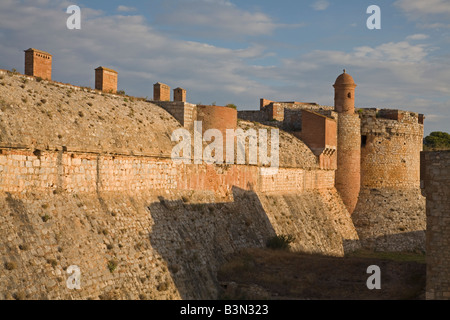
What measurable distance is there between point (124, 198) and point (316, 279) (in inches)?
309

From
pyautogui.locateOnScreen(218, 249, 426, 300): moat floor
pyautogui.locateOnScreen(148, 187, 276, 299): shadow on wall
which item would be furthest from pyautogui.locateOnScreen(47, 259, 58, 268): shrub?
pyautogui.locateOnScreen(218, 249, 426, 300): moat floor

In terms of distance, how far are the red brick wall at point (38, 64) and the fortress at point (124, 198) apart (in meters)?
0.06

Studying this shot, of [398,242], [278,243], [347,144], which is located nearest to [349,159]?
[347,144]

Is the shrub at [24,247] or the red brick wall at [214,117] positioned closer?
the shrub at [24,247]

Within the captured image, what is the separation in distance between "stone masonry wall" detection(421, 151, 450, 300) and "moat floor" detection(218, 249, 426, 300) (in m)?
1.02

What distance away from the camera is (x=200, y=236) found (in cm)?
2102

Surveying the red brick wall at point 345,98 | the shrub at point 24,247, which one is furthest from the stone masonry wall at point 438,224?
the red brick wall at point 345,98

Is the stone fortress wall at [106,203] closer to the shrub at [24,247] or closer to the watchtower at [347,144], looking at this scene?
the shrub at [24,247]

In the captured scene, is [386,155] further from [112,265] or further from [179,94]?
[112,265]

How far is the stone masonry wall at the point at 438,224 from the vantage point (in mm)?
15812

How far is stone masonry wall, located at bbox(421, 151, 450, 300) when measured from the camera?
15.8 m

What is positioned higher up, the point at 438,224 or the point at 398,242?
the point at 438,224

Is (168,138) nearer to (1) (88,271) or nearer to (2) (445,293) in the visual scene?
(1) (88,271)
